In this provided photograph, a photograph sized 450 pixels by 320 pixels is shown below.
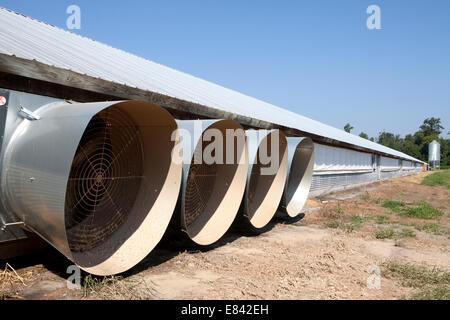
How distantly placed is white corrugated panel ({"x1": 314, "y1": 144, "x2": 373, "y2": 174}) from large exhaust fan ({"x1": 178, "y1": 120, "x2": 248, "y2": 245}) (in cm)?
→ 699

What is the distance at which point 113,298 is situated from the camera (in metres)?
3.04

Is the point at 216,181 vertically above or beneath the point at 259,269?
above

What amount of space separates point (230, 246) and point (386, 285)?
7.51ft

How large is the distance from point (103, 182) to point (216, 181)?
2070mm

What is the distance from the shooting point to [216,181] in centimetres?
564

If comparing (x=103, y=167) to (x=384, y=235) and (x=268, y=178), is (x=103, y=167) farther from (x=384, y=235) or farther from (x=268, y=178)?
(x=384, y=235)

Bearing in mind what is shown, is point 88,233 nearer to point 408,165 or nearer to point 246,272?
point 246,272

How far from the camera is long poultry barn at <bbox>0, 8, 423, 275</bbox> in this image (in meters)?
3.01

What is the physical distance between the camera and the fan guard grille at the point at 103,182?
3.84 metres

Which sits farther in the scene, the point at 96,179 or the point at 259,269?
the point at 259,269

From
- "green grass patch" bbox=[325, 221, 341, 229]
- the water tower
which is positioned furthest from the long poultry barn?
the water tower

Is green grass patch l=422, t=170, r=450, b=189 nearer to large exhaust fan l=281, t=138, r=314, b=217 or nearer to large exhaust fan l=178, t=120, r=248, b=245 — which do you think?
large exhaust fan l=281, t=138, r=314, b=217

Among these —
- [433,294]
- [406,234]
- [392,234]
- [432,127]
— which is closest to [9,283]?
[433,294]
